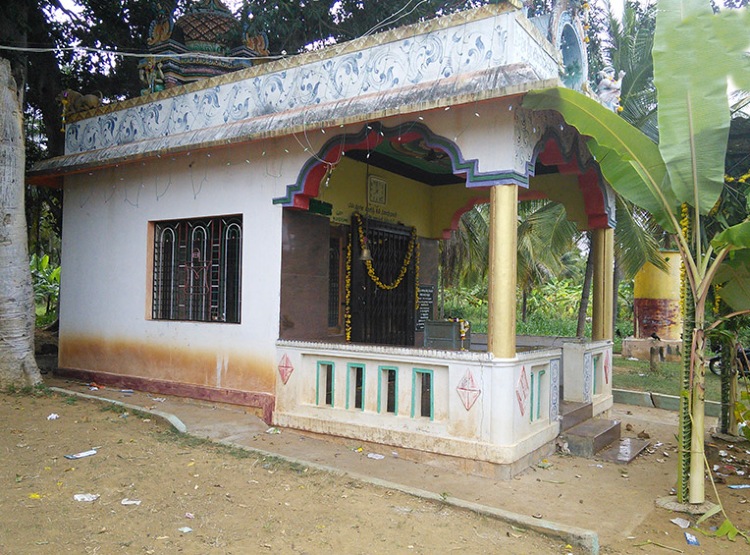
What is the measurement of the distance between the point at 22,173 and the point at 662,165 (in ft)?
26.1

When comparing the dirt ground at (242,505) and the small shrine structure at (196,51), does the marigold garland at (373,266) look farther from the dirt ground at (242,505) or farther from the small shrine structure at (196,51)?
the dirt ground at (242,505)

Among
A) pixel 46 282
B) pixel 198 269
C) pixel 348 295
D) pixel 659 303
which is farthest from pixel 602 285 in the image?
pixel 46 282

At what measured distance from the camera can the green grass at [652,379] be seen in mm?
11453

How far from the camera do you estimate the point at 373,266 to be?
9.45 meters

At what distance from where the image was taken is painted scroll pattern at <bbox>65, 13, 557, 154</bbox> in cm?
606

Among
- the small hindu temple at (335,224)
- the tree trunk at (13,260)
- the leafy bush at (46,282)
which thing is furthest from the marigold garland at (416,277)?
the leafy bush at (46,282)

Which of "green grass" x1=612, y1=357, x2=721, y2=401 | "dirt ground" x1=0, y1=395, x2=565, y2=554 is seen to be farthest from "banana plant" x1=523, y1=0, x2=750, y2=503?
"green grass" x1=612, y1=357, x2=721, y2=401

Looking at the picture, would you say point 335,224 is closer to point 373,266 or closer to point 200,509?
point 373,266

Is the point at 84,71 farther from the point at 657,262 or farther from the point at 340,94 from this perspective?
the point at 657,262

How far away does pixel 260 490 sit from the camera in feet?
16.3

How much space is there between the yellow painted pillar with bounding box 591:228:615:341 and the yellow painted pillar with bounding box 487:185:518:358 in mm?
3249

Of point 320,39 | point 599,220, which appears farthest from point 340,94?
point 320,39

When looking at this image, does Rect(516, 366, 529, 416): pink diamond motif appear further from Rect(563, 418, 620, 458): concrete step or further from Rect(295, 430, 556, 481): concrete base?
Rect(563, 418, 620, 458): concrete step

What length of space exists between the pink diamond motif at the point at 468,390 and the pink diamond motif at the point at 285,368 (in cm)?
216
